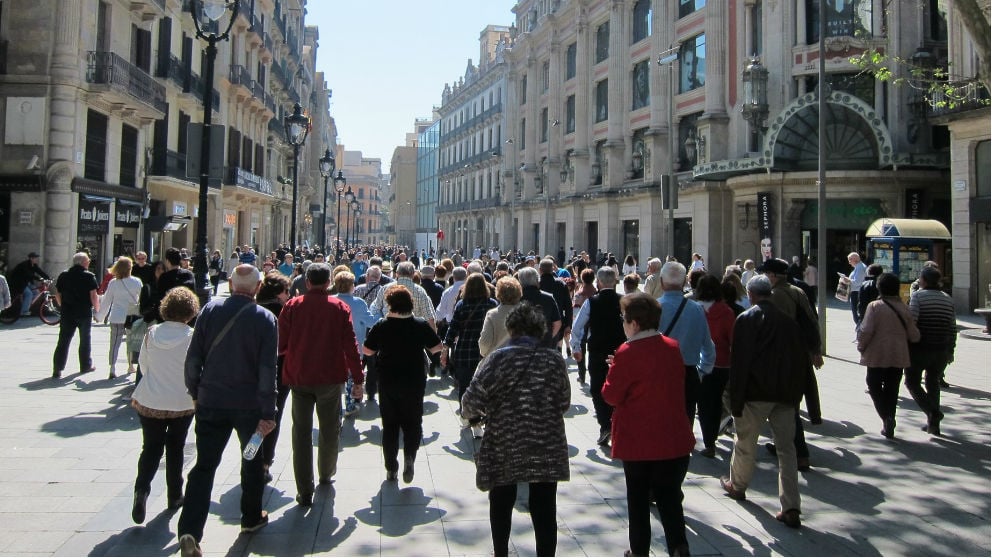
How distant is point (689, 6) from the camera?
33000mm

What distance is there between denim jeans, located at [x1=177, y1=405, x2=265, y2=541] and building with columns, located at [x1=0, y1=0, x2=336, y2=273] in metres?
7.20

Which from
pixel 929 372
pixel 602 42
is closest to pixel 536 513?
pixel 929 372

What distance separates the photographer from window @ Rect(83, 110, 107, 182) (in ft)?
64.4

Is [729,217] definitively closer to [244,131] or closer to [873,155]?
[873,155]

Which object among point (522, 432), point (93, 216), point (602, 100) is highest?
point (602, 100)

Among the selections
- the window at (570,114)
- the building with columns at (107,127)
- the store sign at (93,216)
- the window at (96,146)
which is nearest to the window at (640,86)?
the window at (570,114)

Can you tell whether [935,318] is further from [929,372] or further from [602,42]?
[602,42]

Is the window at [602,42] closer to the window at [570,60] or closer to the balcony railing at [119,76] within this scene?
the window at [570,60]

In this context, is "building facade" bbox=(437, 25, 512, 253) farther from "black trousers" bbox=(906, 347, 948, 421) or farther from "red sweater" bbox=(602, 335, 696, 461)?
"red sweater" bbox=(602, 335, 696, 461)

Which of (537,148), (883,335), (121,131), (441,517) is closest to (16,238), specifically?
(121,131)

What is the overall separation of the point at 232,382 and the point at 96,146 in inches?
746

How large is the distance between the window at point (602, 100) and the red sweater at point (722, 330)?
1404 inches

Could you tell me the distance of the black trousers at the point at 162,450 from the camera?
490cm

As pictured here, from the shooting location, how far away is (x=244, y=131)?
34719 millimetres
